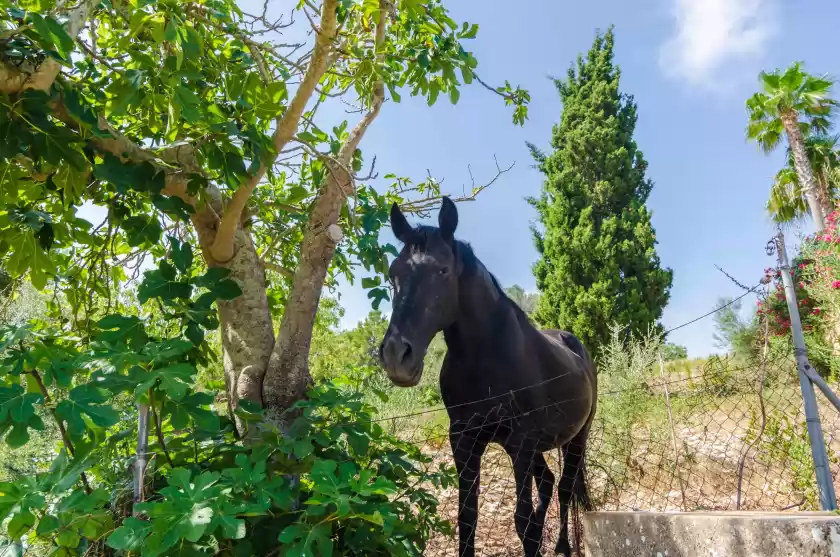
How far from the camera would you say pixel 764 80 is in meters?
15.4

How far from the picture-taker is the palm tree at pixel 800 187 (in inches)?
579

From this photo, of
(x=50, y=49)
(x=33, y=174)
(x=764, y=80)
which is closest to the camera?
(x=50, y=49)

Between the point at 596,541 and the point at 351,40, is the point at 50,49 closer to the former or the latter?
the point at 351,40

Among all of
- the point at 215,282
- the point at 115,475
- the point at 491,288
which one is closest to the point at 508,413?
the point at 491,288

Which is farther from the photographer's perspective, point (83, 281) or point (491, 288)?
point (83, 281)

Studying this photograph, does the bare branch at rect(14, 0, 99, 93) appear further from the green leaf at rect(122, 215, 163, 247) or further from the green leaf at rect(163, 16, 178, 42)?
the green leaf at rect(122, 215, 163, 247)

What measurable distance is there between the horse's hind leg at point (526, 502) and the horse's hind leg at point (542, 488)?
0.31ft

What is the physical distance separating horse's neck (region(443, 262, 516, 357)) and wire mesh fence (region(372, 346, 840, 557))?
335 mm

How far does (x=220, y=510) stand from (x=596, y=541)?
1.57 metres

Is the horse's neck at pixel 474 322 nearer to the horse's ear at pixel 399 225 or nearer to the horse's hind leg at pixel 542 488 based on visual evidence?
the horse's ear at pixel 399 225

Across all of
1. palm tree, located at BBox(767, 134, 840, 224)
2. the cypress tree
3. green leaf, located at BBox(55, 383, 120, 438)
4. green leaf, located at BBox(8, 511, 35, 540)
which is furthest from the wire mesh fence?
palm tree, located at BBox(767, 134, 840, 224)

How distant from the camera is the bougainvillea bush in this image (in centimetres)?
849

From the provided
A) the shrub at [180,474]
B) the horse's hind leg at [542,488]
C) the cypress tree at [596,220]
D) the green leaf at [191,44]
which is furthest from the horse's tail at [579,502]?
the cypress tree at [596,220]

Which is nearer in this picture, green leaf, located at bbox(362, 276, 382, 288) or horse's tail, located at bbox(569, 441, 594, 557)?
green leaf, located at bbox(362, 276, 382, 288)
